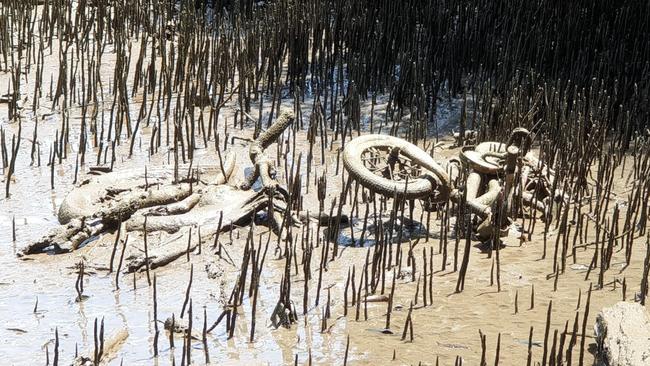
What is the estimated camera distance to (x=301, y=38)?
9484 millimetres

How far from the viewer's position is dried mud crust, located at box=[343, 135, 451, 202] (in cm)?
627

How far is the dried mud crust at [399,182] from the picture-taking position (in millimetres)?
6270

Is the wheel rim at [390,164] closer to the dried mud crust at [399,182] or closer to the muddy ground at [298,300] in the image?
the dried mud crust at [399,182]

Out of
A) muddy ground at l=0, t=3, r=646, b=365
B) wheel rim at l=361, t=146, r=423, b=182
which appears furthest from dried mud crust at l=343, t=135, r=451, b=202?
muddy ground at l=0, t=3, r=646, b=365

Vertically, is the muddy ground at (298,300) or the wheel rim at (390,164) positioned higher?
the wheel rim at (390,164)

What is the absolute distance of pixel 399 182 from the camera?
6336mm

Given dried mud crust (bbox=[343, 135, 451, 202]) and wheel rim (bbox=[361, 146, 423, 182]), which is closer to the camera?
dried mud crust (bbox=[343, 135, 451, 202])

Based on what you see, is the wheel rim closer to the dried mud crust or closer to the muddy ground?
the dried mud crust

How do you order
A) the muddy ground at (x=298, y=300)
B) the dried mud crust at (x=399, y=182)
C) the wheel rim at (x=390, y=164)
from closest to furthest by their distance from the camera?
the muddy ground at (x=298, y=300) → the dried mud crust at (x=399, y=182) → the wheel rim at (x=390, y=164)

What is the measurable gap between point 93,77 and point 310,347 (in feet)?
14.6

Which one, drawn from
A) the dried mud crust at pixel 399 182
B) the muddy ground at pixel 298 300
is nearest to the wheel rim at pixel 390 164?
the dried mud crust at pixel 399 182

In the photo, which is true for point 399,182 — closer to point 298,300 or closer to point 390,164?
point 390,164

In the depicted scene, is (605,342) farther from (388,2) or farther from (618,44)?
(388,2)

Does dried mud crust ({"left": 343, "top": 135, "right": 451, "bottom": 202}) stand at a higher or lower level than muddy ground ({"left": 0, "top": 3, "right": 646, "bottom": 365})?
higher
